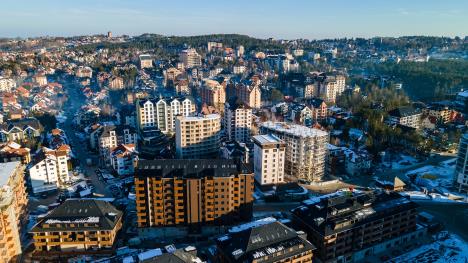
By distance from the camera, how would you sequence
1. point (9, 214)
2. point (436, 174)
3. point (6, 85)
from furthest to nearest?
point (6, 85), point (436, 174), point (9, 214)

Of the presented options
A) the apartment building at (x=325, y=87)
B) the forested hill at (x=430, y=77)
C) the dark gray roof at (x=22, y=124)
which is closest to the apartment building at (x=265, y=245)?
Result: the dark gray roof at (x=22, y=124)

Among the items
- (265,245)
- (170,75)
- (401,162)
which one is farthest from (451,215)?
(170,75)

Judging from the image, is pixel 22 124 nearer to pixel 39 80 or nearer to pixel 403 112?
pixel 39 80

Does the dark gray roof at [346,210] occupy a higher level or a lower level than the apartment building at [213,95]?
lower

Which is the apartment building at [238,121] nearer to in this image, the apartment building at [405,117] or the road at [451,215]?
the apartment building at [405,117]

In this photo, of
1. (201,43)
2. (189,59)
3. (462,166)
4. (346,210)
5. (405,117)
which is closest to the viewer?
(346,210)

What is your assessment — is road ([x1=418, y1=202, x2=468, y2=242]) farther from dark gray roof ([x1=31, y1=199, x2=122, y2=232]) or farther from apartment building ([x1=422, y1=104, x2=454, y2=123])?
apartment building ([x1=422, y1=104, x2=454, y2=123])
